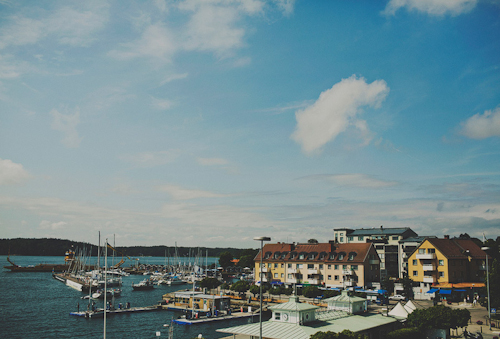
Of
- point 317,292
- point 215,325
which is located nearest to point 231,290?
point 317,292

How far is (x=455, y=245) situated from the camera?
101 m

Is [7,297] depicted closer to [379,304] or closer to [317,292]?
[317,292]

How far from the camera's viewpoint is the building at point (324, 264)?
325ft

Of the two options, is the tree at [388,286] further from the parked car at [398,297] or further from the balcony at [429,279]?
the balcony at [429,279]

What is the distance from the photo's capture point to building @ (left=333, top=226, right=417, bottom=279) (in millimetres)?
120062

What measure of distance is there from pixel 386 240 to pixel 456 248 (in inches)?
1064

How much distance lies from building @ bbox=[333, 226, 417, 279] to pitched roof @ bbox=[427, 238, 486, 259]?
18.2 metres

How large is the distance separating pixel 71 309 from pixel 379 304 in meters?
67.9

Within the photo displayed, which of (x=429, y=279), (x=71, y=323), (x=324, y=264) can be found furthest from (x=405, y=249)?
(x=71, y=323)

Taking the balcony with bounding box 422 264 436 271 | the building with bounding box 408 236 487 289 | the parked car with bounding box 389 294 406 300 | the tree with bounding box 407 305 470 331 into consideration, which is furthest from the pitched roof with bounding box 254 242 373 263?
the tree with bounding box 407 305 470 331

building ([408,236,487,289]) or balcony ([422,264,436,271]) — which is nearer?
building ([408,236,487,289])

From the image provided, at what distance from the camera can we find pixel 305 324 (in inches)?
1695

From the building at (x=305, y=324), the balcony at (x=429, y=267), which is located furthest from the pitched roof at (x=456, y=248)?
the building at (x=305, y=324)

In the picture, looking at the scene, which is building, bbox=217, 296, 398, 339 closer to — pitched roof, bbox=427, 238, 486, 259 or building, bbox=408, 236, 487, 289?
building, bbox=408, 236, 487, 289
